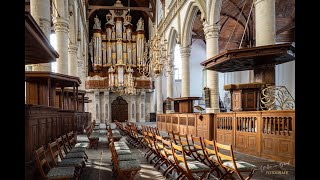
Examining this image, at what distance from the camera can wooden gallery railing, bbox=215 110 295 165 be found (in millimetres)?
5246

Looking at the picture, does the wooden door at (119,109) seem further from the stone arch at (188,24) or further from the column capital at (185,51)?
the stone arch at (188,24)

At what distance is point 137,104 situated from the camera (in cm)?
2702

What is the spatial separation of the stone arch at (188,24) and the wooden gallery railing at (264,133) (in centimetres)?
955

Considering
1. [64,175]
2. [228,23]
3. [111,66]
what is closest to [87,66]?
[111,66]

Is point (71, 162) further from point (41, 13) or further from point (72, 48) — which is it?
point (72, 48)

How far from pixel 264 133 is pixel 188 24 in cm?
1165

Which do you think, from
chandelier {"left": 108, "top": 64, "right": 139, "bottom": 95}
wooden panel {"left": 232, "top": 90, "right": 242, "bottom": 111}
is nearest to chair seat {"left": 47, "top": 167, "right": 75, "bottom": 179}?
wooden panel {"left": 232, "top": 90, "right": 242, "bottom": 111}

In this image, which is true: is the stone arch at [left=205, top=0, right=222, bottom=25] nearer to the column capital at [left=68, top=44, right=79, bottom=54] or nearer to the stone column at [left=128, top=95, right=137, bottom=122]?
the column capital at [left=68, top=44, right=79, bottom=54]

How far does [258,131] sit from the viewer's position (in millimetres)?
6172

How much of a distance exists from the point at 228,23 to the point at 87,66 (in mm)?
13790

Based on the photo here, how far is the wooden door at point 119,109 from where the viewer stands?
27203 millimetres

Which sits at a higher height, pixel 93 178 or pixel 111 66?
pixel 111 66
